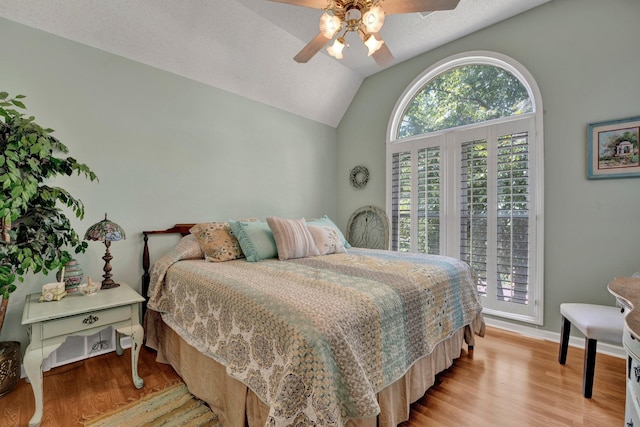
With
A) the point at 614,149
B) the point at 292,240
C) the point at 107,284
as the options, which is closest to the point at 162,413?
the point at 107,284

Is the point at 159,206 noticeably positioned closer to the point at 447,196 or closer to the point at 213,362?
the point at 213,362

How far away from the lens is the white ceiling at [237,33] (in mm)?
2049

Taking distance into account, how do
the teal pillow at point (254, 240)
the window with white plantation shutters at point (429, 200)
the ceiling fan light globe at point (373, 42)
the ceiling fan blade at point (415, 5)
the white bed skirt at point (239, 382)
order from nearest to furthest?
the white bed skirt at point (239, 382) < the ceiling fan blade at point (415, 5) < the ceiling fan light globe at point (373, 42) < the teal pillow at point (254, 240) < the window with white plantation shutters at point (429, 200)

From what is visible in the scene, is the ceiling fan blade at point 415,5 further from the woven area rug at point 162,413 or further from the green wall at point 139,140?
the woven area rug at point 162,413

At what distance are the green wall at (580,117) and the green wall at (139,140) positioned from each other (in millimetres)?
2708

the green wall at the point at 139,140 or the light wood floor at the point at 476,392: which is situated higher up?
the green wall at the point at 139,140

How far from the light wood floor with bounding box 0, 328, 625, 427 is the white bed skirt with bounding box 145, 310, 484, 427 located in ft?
0.38

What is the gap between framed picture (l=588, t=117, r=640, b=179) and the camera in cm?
208

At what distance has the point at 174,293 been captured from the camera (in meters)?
1.88

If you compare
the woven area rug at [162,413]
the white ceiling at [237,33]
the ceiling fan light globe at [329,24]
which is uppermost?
the white ceiling at [237,33]

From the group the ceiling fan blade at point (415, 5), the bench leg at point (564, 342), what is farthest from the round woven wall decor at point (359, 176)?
the bench leg at point (564, 342)

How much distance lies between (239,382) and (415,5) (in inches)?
85.1

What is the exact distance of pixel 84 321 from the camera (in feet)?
5.15

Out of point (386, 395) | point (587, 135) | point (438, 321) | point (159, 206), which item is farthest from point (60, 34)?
point (587, 135)
